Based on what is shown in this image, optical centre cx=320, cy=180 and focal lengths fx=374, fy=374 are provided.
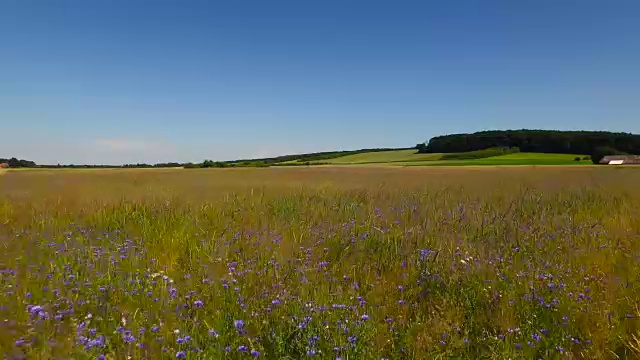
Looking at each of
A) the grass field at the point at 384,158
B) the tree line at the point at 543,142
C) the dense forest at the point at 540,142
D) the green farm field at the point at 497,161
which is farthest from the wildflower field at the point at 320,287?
the dense forest at the point at 540,142

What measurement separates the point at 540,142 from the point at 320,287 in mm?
81574

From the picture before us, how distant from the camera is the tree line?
6341 centimetres

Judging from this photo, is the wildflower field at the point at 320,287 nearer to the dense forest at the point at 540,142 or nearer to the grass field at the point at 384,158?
the grass field at the point at 384,158

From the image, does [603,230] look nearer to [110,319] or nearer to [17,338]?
[110,319]

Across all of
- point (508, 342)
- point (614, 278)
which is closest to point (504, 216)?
point (614, 278)

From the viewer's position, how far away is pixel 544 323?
2.70 metres

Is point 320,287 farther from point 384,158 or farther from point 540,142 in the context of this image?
point 540,142

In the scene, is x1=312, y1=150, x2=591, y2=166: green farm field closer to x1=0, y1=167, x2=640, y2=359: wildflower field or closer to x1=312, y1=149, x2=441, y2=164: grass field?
x1=312, y1=149, x2=441, y2=164: grass field

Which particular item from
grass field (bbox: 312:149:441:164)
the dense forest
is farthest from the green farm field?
the dense forest

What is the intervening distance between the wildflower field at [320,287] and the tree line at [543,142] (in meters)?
63.4

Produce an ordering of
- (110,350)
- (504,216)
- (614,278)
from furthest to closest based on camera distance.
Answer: (504,216) < (614,278) < (110,350)

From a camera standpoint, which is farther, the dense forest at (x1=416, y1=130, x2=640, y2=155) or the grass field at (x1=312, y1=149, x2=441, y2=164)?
the grass field at (x1=312, y1=149, x2=441, y2=164)

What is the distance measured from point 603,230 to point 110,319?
18.4 feet

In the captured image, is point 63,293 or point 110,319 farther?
point 63,293
